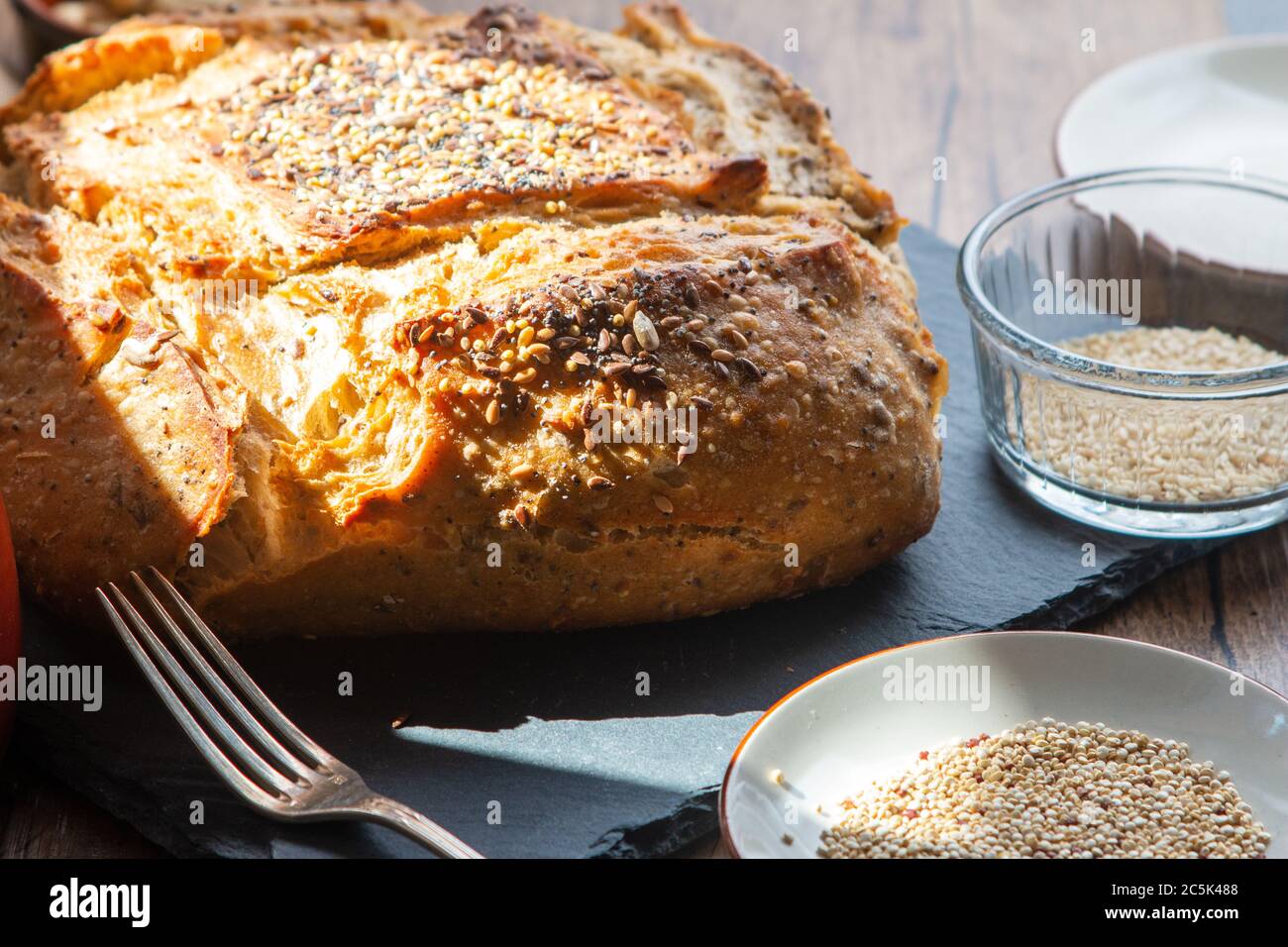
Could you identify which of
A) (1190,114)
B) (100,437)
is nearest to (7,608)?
(100,437)

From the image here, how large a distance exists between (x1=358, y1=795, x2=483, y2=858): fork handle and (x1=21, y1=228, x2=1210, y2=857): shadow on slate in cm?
11

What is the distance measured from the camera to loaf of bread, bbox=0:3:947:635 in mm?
2783

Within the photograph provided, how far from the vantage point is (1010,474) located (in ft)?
11.4

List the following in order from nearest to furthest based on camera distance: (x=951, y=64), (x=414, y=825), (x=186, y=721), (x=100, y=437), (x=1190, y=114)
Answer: (x=414, y=825)
(x=186, y=721)
(x=100, y=437)
(x=1190, y=114)
(x=951, y=64)

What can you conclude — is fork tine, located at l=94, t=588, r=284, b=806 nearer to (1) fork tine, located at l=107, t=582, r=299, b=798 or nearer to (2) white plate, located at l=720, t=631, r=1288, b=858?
(1) fork tine, located at l=107, t=582, r=299, b=798

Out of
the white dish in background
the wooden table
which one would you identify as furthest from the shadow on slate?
the white dish in background

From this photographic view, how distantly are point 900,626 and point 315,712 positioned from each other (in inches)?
45.9

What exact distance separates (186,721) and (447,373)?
0.77m

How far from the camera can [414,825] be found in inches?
94.1

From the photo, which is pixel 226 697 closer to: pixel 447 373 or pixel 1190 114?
pixel 447 373

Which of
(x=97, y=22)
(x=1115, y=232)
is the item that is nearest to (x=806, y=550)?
(x=1115, y=232)

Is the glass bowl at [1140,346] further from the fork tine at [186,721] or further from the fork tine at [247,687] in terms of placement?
the fork tine at [186,721]

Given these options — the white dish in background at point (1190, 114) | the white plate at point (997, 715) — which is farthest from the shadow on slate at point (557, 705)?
the white dish in background at point (1190, 114)

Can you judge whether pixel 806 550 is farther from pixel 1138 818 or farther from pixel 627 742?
pixel 1138 818
